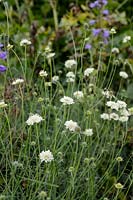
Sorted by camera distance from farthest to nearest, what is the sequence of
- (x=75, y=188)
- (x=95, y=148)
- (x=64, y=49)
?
(x=64, y=49)
(x=95, y=148)
(x=75, y=188)

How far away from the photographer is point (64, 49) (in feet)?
9.88

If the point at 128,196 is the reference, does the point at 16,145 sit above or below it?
above

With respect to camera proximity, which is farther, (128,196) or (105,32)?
(105,32)

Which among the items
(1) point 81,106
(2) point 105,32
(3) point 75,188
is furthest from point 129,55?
(3) point 75,188

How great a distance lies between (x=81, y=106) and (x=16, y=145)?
410 millimetres

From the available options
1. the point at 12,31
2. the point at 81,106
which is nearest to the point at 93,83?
the point at 81,106

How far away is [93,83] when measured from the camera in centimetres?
236

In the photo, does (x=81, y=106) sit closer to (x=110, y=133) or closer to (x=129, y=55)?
(x=110, y=133)

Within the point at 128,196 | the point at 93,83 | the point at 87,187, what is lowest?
the point at 128,196

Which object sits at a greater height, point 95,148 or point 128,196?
point 95,148

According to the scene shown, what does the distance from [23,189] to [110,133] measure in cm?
52

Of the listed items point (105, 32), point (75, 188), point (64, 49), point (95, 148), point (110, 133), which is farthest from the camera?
point (64, 49)

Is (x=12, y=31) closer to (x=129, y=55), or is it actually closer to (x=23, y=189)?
(x=129, y=55)

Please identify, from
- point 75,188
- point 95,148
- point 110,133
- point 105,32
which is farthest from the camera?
point 105,32
